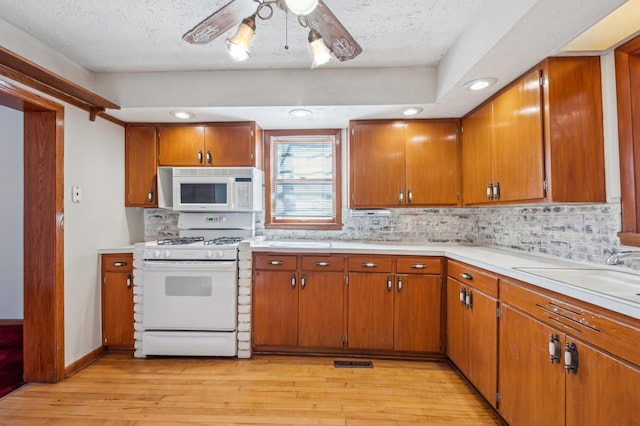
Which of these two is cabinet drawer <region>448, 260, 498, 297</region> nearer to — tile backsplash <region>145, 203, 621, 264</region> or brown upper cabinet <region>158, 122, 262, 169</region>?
tile backsplash <region>145, 203, 621, 264</region>

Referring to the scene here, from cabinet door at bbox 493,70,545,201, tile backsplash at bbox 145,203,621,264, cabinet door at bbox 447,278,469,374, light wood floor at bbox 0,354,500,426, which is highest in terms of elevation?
cabinet door at bbox 493,70,545,201

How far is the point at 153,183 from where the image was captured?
3.01 metres

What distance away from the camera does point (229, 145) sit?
296cm

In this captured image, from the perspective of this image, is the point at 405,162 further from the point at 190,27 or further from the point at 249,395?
the point at 249,395

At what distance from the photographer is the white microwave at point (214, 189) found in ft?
9.42

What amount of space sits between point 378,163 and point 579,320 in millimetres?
1970

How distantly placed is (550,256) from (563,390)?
1088 mm

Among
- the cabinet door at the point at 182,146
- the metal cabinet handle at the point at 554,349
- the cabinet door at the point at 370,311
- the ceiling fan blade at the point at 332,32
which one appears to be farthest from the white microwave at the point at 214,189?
the metal cabinet handle at the point at 554,349

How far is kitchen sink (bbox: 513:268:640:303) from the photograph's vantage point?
115cm

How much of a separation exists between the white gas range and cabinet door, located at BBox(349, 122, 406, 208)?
1.32 metres

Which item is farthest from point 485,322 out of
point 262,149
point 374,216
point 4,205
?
point 4,205

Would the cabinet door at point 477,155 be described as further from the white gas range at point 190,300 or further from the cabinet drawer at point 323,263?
the white gas range at point 190,300

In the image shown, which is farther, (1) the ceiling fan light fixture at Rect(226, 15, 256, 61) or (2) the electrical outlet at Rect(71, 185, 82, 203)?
(2) the electrical outlet at Rect(71, 185, 82, 203)

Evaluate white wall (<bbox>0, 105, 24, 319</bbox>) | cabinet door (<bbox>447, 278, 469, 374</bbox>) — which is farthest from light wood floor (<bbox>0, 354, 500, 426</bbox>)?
white wall (<bbox>0, 105, 24, 319</bbox>)
